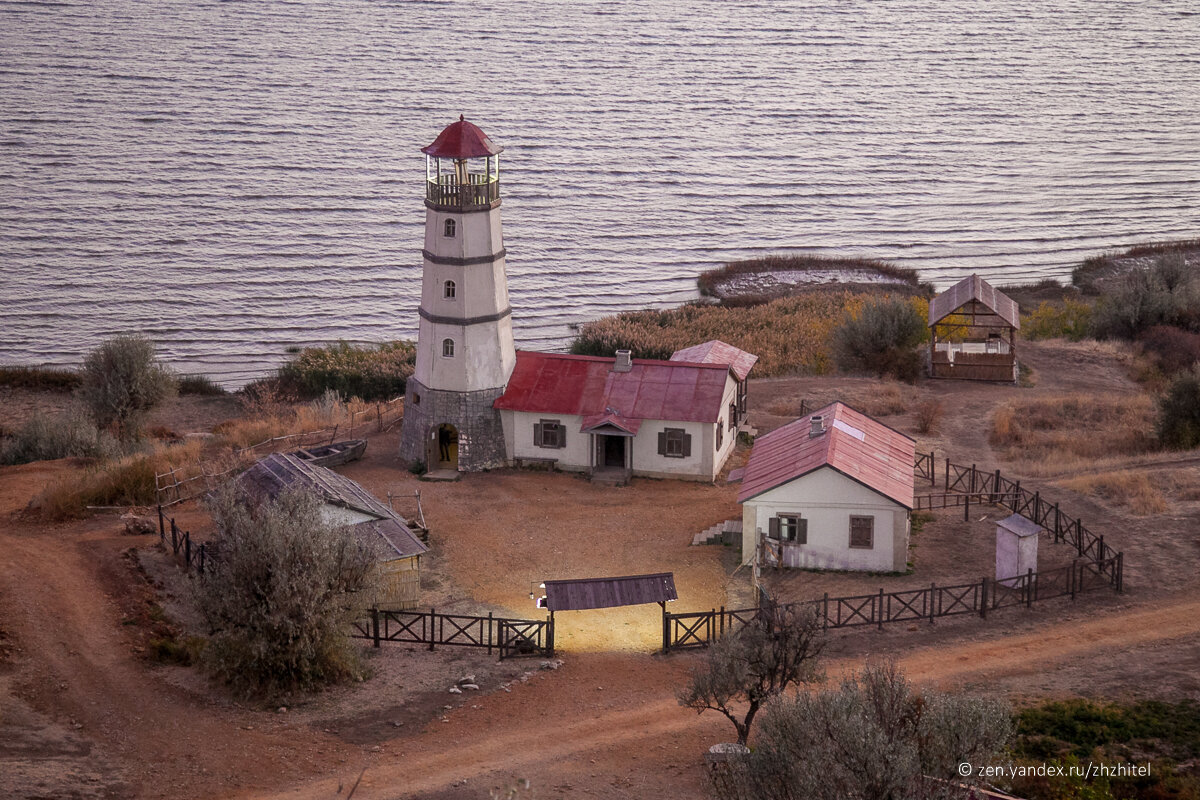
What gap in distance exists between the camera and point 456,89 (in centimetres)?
10581

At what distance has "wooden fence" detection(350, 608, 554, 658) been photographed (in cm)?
2986

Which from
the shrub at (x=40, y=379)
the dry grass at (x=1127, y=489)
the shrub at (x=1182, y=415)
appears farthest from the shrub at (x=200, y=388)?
the shrub at (x=1182, y=415)

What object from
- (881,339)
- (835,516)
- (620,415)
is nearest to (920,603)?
(835,516)

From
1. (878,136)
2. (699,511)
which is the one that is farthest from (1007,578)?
(878,136)

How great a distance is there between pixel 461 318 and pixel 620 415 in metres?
5.66

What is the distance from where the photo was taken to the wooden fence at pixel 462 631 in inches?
1176

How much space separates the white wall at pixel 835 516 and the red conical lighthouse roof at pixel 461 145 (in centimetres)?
1353

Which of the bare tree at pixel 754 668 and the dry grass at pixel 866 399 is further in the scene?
the dry grass at pixel 866 399

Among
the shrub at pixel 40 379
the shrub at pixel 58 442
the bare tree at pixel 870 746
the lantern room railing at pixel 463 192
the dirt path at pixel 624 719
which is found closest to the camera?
the bare tree at pixel 870 746

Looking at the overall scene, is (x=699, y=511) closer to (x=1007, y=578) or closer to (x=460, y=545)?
(x=460, y=545)

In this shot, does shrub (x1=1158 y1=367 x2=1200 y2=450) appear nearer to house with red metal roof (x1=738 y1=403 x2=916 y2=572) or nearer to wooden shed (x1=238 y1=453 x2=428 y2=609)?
house with red metal roof (x1=738 y1=403 x2=916 y2=572)

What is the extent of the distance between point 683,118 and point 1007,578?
7972cm

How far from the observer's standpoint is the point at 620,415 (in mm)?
41844

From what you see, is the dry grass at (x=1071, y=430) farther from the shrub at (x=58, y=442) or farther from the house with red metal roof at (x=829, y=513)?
the shrub at (x=58, y=442)
